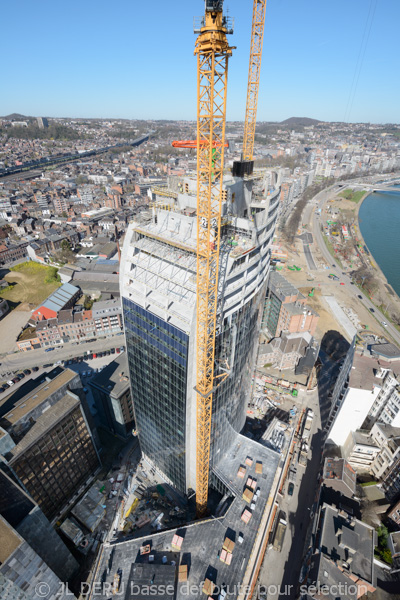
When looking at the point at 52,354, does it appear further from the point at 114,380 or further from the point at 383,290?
the point at 383,290

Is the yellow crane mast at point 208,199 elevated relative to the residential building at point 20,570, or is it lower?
elevated

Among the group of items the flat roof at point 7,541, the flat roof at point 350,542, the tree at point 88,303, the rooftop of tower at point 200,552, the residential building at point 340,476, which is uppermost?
the flat roof at point 7,541

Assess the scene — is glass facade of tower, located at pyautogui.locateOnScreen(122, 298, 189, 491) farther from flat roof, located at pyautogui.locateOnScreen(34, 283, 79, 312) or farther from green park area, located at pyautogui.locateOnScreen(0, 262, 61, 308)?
green park area, located at pyautogui.locateOnScreen(0, 262, 61, 308)

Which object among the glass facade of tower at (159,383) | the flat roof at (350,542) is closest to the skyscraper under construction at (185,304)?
the glass facade of tower at (159,383)

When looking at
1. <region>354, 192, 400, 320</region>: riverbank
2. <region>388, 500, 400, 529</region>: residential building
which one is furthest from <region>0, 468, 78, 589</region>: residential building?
<region>354, 192, 400, 320</region>: riverbank

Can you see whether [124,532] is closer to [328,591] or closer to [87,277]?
[328,591]

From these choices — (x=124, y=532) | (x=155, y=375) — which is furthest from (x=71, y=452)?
(x=155, y=375)

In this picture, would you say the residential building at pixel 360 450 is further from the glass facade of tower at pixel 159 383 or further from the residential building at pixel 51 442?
the residential building at pixel 51 442
